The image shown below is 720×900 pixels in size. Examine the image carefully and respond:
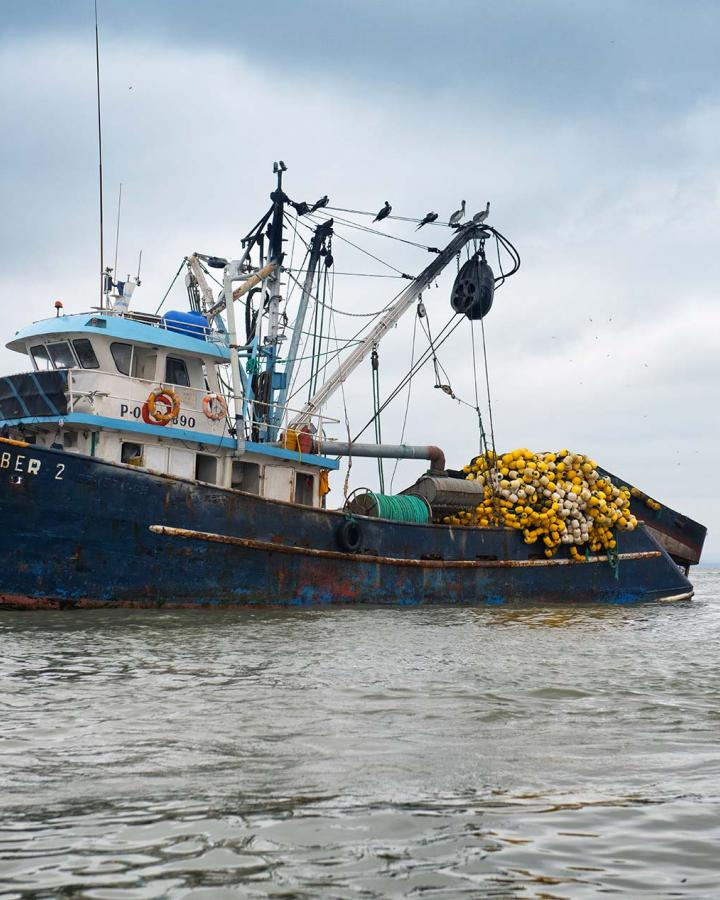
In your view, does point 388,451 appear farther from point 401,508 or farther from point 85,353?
point 85,353

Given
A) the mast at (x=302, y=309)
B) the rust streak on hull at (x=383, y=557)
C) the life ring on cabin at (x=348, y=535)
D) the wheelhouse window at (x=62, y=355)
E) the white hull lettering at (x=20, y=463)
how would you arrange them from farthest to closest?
the mast at (x=302, y=309), the life ring on cabin at (x=348, y=535), the wheelhouse window at (x=62, y=355), the rust streak on hull at (x=383, y=557), the white hull lettering at (x=20, y=463)

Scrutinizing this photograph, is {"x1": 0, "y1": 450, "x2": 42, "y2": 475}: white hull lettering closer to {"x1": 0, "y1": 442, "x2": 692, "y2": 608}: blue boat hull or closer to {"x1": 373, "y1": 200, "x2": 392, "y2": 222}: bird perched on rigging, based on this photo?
{"x1": 0, "y1": 442, "x2": 692, "y2": 608}: blue boat hull

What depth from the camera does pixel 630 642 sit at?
38.9 feet

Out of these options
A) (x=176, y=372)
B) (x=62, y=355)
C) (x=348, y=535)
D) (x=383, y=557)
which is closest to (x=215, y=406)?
(x=176, y=372)

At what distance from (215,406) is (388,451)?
17.7 ft

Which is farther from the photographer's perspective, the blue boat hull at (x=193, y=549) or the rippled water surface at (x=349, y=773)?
the blue boat hull at (x=193, y=549)

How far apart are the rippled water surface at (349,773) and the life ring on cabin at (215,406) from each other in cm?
598

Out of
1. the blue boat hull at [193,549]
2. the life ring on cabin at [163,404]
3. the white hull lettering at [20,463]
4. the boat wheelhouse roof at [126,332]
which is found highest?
the boat wheelhouse roof at [126,332]

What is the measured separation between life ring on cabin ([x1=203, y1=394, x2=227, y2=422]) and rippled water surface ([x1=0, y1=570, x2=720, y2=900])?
5.98 metres

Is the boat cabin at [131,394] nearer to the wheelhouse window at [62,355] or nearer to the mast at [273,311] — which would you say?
the wheelhouse window at [62,355]

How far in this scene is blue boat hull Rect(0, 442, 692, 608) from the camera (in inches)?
505

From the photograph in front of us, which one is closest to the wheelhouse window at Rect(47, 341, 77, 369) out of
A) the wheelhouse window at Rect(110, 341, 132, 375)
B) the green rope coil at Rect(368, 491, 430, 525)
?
the wheelhouse window at Rect(110, 341, 132, 375)

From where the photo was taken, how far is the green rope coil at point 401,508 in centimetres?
1752

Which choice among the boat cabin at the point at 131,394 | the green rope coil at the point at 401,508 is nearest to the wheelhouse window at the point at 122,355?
the boat cabin at the point at 131,394
